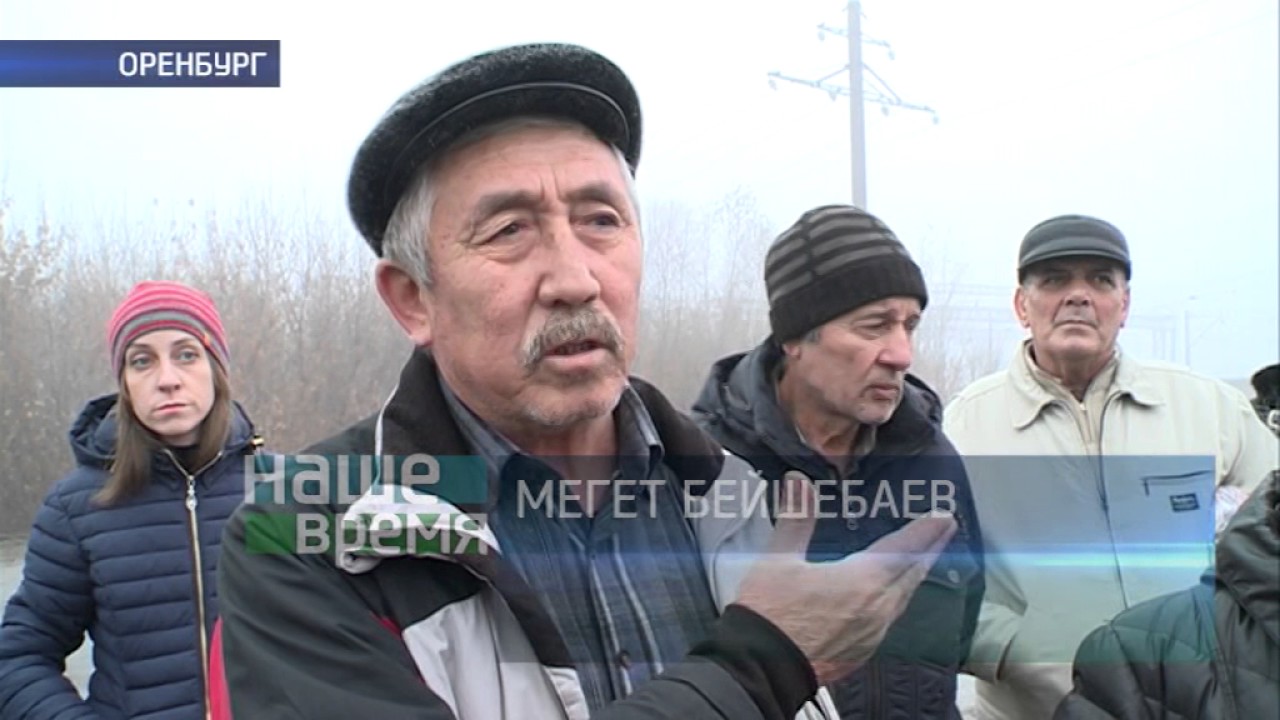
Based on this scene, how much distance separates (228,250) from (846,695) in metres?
1.11

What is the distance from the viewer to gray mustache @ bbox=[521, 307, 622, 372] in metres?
1.07

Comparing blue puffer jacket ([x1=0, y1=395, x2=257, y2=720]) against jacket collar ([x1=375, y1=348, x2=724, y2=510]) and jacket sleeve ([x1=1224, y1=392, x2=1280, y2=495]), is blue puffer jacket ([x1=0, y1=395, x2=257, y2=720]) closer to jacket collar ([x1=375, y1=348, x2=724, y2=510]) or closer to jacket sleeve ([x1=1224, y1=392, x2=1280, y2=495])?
jacket collar ([x1=375, y1=348, x2=724, y2=510])

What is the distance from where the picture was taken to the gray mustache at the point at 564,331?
107 centimetres

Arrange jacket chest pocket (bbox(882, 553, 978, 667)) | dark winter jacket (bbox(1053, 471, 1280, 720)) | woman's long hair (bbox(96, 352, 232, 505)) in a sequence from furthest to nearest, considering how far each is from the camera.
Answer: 1. woman's long hair (bbox(96, 352, 232, 505))
2. jacket chest pocket (bbox(882, 553, 978, 667))
3. dark winter jacket (bbox(1053, 471, 1280, 720))

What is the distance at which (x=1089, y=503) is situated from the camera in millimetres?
1247

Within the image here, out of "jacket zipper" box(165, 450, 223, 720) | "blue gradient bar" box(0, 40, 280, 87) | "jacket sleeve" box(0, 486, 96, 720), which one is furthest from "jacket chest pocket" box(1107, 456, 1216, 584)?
"jacket sleeve" box(0, 486, 96, 720)

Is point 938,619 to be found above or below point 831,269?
below

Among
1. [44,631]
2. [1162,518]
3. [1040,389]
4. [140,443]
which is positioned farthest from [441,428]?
[44,631]

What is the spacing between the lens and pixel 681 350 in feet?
4.66

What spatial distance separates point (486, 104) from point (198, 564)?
1297mm

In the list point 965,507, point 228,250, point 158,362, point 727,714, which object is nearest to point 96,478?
point 158,362

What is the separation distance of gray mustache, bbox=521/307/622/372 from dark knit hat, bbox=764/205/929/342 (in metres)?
→ 0.35

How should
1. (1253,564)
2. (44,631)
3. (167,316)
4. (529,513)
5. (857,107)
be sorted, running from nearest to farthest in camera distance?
(1253,564), (529,513), (857,107), (167,316), (44,631)

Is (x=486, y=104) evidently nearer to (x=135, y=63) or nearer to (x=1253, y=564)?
(x=135, y=63)
